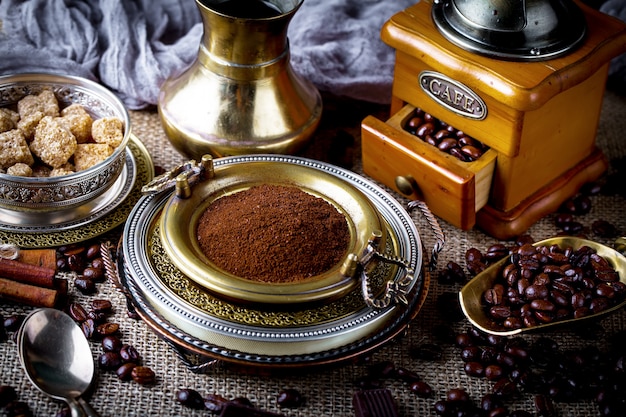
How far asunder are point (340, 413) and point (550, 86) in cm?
81

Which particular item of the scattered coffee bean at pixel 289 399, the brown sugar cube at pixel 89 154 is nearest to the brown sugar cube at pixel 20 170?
the brown sugar cube at pixel 89 154

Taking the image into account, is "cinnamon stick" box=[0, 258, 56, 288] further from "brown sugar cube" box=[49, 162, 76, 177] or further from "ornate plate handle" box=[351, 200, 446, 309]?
"ornate plate handle" box=[351, 200, 446, 309]

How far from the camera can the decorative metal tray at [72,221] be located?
1794 millimetres

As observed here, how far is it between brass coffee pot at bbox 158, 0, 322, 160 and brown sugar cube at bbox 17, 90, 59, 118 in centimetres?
27

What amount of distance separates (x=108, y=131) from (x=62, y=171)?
149 mm

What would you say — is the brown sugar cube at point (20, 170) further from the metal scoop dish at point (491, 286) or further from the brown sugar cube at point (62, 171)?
the metal scoop dish at point (491, 286)

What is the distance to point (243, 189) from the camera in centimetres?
176

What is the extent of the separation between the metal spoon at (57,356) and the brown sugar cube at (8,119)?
1.72ft

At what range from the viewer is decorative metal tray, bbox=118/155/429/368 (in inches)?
58.6

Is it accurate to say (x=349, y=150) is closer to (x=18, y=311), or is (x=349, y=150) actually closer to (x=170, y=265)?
(x=170, y=265)

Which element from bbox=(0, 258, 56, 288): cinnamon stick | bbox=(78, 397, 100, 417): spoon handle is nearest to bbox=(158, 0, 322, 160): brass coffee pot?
bbox=(0, 258, 56, 288): cinnamon stick

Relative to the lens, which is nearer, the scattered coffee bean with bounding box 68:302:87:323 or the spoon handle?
the spoon handle

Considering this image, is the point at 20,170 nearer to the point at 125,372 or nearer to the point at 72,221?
the point at 72,221

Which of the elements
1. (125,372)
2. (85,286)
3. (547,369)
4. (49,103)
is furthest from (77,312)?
(547,369)
